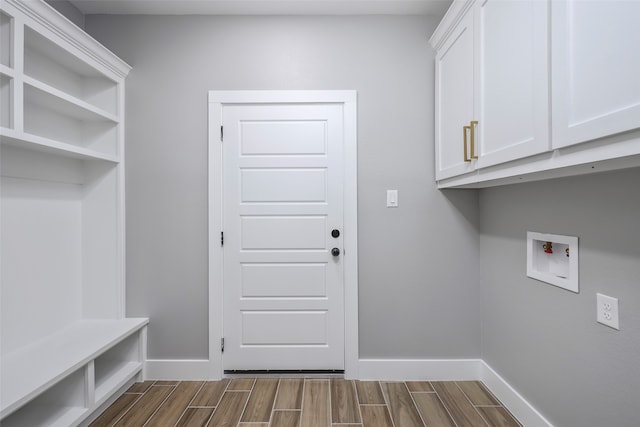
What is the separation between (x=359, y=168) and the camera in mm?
2258

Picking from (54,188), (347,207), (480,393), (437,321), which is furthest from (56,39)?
(480,393)

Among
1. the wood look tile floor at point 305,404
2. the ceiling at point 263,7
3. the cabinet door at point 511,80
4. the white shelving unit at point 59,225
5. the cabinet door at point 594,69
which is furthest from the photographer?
the ceiling at point 263,7

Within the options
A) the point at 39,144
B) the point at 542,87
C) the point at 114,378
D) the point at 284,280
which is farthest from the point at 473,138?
the point at 114,378

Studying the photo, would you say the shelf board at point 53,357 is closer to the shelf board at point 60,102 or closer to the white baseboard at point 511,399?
the shelf board at point 60,102

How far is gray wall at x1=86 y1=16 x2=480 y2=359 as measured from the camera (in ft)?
7.39

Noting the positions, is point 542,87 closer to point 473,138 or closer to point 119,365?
point 473,138

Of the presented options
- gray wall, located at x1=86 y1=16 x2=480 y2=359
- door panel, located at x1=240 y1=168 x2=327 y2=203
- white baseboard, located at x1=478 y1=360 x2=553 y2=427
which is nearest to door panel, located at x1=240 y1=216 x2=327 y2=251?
door panel, located at x1=240 y1=168 x2=327 y2=203

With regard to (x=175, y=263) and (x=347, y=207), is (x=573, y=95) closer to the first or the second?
(x=347, y=207)

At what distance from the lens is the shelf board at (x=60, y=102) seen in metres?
1.59

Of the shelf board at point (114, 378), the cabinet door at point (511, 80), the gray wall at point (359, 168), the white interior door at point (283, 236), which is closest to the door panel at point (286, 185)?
the white interior door at point (283, 236)

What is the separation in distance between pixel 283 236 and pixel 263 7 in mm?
1582

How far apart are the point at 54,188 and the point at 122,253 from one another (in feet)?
1.87

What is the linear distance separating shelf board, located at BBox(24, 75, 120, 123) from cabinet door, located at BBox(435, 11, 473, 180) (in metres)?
2.18

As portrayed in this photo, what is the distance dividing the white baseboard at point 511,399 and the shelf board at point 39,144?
2.86 metres
